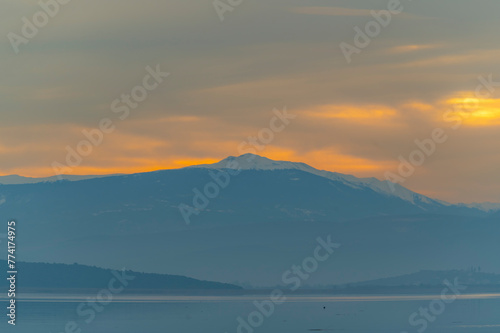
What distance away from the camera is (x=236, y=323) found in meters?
99.3

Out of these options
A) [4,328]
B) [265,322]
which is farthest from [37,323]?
[265,322]

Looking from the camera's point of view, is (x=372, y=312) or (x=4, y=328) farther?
(x=372, y=312)

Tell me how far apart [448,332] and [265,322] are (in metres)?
21.4

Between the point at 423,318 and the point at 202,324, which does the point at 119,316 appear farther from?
the point at 423,318

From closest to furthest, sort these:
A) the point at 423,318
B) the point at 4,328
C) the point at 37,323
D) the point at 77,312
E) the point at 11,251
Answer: the point at 11,251, the point at 4,328, the point at 37,323, the point at 423,318, the point at 77,312

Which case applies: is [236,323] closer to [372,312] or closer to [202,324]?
[202,324]

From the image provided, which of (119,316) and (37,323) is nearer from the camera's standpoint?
(37,323)

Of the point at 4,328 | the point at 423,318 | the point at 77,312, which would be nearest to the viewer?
the point at 4,328

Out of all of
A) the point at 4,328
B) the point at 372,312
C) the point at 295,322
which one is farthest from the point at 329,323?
the point at 4,328

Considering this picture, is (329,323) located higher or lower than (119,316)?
lower

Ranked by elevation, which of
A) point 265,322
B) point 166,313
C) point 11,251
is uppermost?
point 166,313

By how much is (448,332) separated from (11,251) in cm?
4865

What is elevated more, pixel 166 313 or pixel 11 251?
pixel 166 313

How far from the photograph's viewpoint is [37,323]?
318 ft
